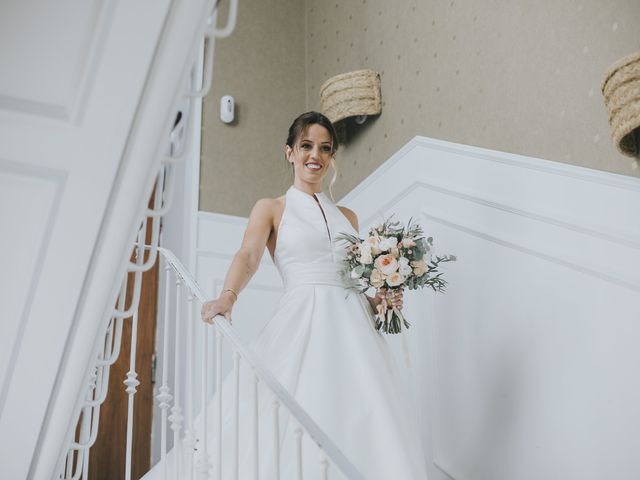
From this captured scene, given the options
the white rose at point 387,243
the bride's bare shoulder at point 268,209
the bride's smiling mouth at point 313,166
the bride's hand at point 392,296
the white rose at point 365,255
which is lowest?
the bride's hand at point 392,296

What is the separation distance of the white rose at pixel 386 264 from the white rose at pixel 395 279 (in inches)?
0.6

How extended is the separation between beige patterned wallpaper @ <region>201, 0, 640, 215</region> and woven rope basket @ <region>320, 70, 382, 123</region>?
0.06 meters

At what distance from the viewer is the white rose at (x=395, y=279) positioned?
2441 mm

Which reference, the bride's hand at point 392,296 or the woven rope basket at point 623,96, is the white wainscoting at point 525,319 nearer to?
the woven rope basket at point 623,96

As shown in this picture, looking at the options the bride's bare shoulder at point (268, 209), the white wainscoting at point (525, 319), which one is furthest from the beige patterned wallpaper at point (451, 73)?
the bride's bare shoulder at point (268, 209)

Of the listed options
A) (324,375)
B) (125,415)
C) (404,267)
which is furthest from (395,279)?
(125,415)

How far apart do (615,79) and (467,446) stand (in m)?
1.48

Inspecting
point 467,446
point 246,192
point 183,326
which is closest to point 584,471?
point 467,446

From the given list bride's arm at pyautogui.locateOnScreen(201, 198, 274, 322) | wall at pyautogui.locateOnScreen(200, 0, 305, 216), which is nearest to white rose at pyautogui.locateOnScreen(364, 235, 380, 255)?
bride's arm at pyautogui.locateOnScreen(201, 198, 274, 322)

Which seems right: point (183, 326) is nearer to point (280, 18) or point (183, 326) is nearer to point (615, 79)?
point (280, 18)

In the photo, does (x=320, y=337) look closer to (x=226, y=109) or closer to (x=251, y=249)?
(x=251, y=249)

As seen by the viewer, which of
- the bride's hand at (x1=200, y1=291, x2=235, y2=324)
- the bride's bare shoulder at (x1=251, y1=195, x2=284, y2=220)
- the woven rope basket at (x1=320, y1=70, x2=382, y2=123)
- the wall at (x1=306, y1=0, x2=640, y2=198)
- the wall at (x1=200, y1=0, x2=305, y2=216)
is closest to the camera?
the bride's hand at (x1=200, y1=291, x2=235, y2=324)

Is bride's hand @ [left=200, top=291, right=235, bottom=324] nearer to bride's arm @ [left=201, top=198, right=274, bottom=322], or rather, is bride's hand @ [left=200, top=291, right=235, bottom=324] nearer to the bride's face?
bride's arm @ [left=201, top=198, right=274, bottom=322]

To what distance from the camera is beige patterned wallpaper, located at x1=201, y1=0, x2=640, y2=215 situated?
2598 mm
